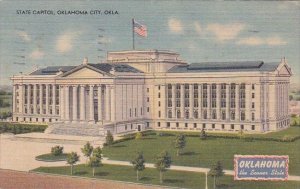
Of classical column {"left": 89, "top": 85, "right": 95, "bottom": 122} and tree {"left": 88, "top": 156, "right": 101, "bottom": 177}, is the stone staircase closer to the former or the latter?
classical column {"left": 89, "top": 85, "right": 95, "bottom": 122}

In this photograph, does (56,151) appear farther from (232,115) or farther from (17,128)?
(232,115)

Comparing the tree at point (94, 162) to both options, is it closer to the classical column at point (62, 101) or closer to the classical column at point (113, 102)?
the classical column at point (113, 102)

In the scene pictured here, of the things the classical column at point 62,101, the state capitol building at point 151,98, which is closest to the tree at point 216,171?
the state capitol building at point 151,98

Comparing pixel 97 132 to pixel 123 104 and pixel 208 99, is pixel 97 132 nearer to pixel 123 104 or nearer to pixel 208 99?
pixel 123 104

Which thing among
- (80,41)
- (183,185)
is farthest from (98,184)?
(80,41)

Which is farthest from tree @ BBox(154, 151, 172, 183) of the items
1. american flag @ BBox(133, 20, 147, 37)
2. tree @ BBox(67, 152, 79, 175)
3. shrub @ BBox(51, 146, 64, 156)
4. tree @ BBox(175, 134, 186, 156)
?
american flag @ BBox(133, 20, 147, 37)

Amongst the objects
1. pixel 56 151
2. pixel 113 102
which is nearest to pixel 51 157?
pixel 56 151

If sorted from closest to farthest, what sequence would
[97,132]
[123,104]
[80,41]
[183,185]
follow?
[183,185] → [80,41] → [97,132] → [123,104]
